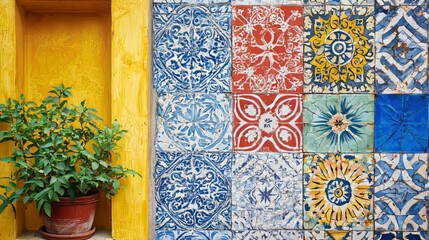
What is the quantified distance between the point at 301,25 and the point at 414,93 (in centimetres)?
51

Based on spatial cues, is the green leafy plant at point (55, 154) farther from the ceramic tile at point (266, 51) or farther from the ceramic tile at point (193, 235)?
the ceramic tile at point (266, 51)

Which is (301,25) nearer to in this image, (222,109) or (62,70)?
(222,109)

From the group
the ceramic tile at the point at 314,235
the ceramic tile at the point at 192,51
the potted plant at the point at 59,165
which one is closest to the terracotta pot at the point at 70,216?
the potted plant at the point at 59,165

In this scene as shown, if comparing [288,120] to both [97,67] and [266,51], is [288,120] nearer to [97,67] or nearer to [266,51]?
[266,51]

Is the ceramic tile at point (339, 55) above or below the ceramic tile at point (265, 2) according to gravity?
below

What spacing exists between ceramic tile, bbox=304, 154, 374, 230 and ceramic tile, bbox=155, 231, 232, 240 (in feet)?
1.05

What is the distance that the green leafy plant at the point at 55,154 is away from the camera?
166 cm

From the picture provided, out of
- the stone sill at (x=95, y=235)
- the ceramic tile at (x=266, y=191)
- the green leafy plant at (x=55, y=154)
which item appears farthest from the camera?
the ceramic tile at (x=266, y=191)

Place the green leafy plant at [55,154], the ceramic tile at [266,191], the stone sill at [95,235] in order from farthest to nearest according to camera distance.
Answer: the ceramic tile at [266,191], the stone sill at [95,235], the green leafy plant at [55,154]

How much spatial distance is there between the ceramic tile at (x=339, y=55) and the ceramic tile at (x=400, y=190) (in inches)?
12.6

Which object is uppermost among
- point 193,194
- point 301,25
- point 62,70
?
point 301,25

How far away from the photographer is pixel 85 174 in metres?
1.68

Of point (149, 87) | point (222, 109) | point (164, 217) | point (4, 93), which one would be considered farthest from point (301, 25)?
point (4, 93)

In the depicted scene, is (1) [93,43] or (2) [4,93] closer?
(2) [4,93]
